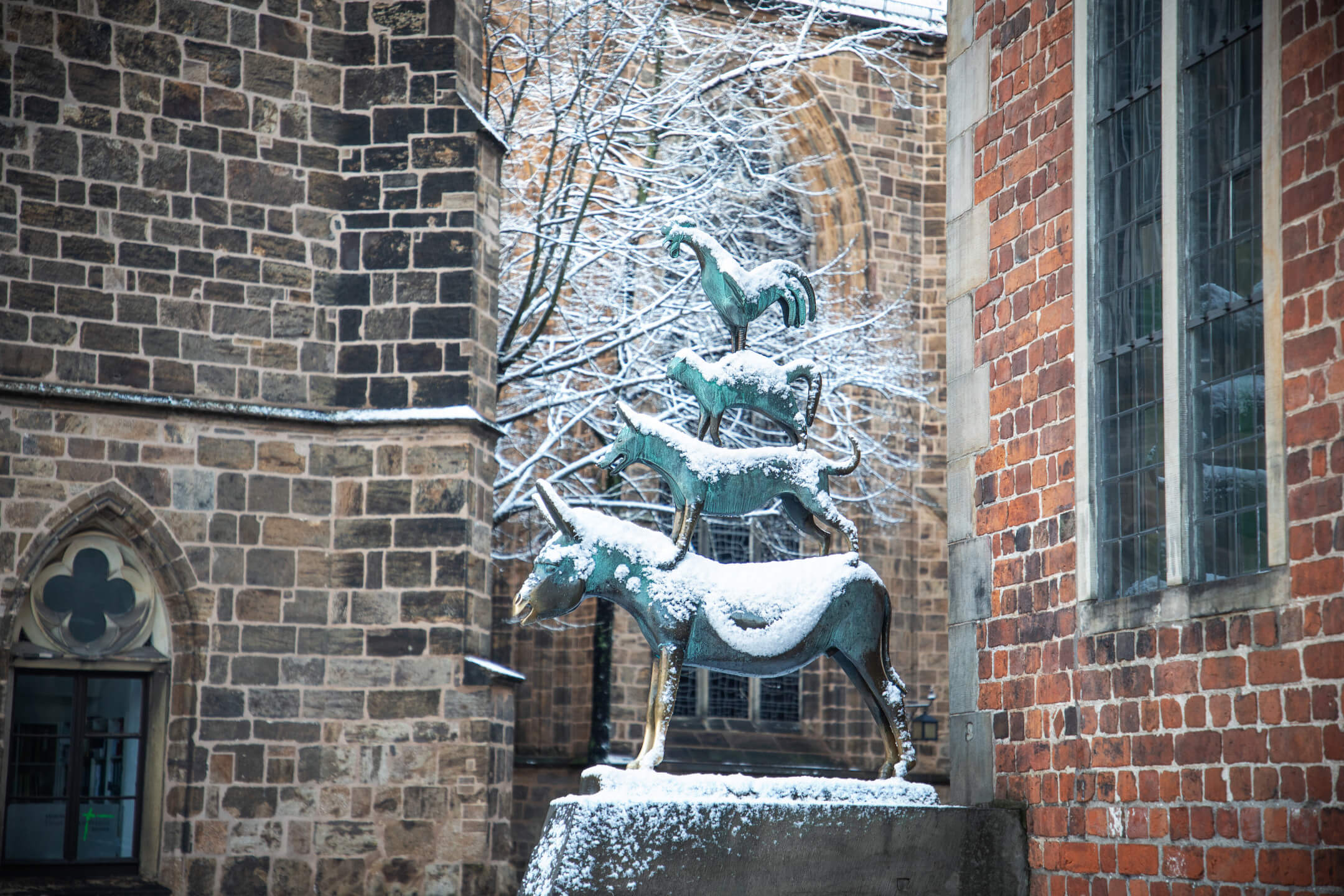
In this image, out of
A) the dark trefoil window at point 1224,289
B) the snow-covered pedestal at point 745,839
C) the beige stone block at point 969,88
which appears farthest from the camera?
the beige stone block at point 969,88

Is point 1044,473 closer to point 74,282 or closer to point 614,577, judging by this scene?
point 614,577

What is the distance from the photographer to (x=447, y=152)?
457 inches

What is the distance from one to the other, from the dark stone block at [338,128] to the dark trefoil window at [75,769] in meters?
4.45

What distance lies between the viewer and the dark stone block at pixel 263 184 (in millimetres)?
11602

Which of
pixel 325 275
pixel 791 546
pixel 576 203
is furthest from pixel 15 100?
pixel 791 546

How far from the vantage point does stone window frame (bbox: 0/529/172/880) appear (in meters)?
10.4

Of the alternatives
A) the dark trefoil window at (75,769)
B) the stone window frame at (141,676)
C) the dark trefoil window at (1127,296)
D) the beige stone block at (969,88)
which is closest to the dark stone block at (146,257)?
the stone window frame at (141,676)

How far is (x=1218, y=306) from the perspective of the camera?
254 inches

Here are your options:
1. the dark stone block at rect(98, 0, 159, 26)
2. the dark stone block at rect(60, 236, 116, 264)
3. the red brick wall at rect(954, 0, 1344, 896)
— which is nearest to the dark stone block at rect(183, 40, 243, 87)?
the dark stone block at rect(98, 0, 159, 26)

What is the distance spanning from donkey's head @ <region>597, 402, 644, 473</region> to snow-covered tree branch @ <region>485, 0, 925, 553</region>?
698 centimetres

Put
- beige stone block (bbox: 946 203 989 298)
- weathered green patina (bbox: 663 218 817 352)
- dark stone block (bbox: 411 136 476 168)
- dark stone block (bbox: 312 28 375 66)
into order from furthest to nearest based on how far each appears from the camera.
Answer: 1. dark stone block (bbox: 312 28 375 66)
2. dark stone block (bbox: 411 136 476 168)
3. beige stone block (bbox: 946 203 989 298)
4. weathered green patina (bbox: 663 218 817 352)

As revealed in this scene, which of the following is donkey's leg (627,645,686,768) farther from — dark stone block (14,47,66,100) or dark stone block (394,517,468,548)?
dark stone block (14,47,66,100)

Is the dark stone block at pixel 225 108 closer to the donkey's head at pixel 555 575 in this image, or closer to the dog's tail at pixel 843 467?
the donkey's head at pixel 555 575

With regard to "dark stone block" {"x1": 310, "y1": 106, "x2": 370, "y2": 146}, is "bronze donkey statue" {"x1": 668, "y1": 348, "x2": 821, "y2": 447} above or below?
below
